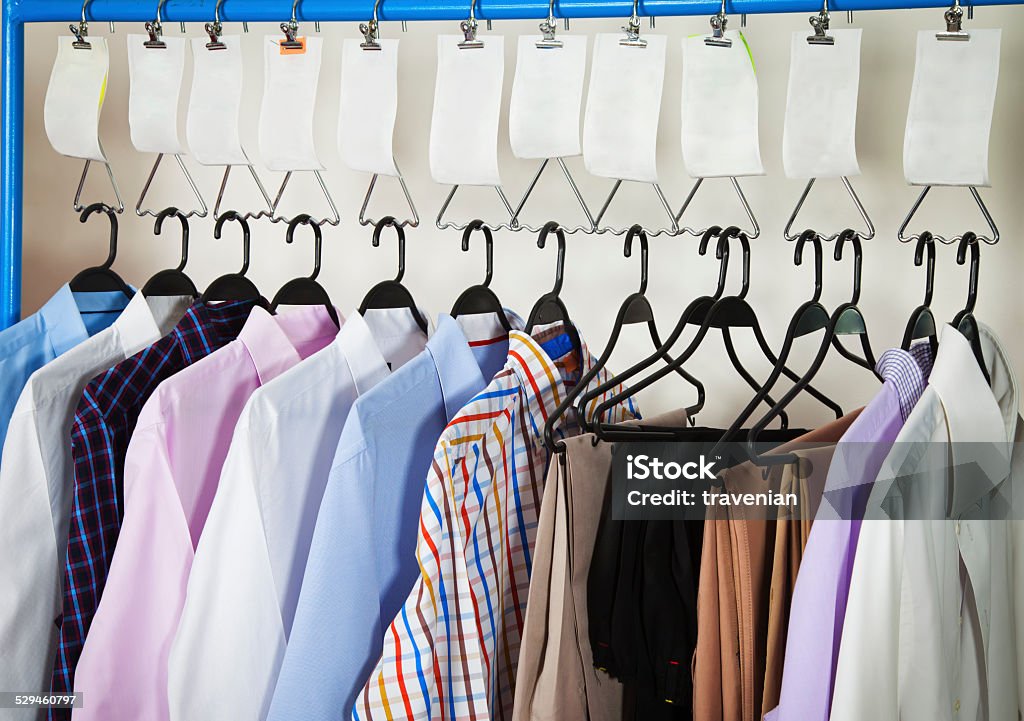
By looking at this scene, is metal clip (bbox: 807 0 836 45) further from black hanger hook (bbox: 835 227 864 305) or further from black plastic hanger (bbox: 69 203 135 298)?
black plastic hanger (bbox: 69 203 135 298)

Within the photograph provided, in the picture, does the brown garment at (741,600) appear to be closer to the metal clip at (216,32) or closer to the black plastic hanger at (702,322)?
the black plastic hanger at (702,322)

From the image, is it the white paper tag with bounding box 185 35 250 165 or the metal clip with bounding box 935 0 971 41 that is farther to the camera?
the white paper tag with bounding box 185 35 250 165

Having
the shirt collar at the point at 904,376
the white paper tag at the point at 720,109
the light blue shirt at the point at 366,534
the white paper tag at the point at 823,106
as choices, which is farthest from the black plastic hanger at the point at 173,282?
the shirt collar at the point at 904,376

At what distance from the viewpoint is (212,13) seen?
1.21 meters

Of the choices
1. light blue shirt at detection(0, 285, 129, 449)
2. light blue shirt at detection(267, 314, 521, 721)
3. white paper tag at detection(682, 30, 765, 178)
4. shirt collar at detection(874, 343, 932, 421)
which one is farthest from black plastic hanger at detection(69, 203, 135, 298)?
shirt collar at detection(874, 343, 932, 421)

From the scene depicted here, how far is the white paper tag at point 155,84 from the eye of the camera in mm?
1237

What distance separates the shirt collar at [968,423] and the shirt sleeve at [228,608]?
0.70 meters

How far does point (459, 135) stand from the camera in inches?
44.7

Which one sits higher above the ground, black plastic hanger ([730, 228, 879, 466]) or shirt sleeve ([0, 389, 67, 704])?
black plastic hanger ([730, 228, 879, 466])

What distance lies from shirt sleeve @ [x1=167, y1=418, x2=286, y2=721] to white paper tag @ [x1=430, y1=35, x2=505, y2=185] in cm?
40

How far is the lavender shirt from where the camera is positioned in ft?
2.87

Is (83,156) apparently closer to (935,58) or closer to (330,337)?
(330,337)

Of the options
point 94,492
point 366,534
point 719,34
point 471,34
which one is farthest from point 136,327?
point 719,34

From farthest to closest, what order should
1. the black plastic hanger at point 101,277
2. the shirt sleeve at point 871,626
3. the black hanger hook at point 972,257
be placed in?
the black plastic hanger at point 101,277
the black hanger hook at point 972,257
the shirt sleeve at point 871,626
